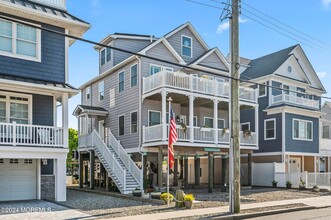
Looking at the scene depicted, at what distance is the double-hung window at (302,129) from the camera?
30469mm

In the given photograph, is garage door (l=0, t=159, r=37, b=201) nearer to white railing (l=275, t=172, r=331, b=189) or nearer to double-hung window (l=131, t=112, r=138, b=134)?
double-hung window (l=131, t=112, r=138, b=134)

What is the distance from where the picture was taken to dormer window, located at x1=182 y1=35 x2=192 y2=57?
26844mm

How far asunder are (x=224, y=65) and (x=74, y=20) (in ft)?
46.5

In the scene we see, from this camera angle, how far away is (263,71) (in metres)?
32.2

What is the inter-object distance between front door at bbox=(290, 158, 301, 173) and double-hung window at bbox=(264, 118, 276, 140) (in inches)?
152

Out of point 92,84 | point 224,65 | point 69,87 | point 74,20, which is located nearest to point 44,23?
point 74,20

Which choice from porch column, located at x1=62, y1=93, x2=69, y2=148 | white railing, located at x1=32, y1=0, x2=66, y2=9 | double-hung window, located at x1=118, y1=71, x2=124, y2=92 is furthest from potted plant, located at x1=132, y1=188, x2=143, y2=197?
white railing, located at x1=32, y1=0, x2=66, y2=9

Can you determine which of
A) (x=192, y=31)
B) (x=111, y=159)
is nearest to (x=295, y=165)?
(x=192, y=31)

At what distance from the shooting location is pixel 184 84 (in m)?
22.8

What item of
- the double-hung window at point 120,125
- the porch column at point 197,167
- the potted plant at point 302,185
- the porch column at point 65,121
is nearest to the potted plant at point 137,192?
the porch column at point 65,121

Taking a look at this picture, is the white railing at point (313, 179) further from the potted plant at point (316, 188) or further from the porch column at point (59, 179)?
the porch column at point (59, 179)

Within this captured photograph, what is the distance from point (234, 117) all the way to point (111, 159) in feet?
33.5

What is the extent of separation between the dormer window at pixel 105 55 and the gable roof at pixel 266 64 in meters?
12.9

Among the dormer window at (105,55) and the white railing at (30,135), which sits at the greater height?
the dormer window at (105,55)
